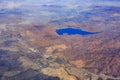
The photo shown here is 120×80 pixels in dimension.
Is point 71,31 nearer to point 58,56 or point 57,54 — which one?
point 57,54

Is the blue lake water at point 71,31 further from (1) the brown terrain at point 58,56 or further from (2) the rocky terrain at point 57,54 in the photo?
(1) the brown terrain at point 58,56

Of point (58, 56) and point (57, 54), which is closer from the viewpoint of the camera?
point (58, 56)

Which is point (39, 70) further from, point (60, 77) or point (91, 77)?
point (91, 77)

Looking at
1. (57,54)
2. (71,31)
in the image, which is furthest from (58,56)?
(71,31)

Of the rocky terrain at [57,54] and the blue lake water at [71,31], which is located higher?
the rocky terrain at [57,54]

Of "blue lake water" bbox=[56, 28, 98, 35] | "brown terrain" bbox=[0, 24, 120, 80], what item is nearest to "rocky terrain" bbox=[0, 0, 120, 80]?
"brown terrain" bbox=[0, 24, 120, 80]

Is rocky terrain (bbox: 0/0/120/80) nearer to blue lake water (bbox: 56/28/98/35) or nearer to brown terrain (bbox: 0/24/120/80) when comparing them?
brown terrain (bbox: 0/24/120/80)

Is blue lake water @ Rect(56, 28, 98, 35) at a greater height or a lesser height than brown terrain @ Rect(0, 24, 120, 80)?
lesser

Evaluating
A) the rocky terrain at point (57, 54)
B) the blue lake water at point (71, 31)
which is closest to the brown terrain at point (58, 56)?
the rocky terrain at point (57, 54)

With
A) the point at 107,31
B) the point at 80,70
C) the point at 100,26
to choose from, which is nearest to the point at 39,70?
the point at 80,70

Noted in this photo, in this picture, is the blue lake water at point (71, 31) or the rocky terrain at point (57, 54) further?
the blue lake water at point (71, 31)

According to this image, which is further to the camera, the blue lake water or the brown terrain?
the blue lake water
